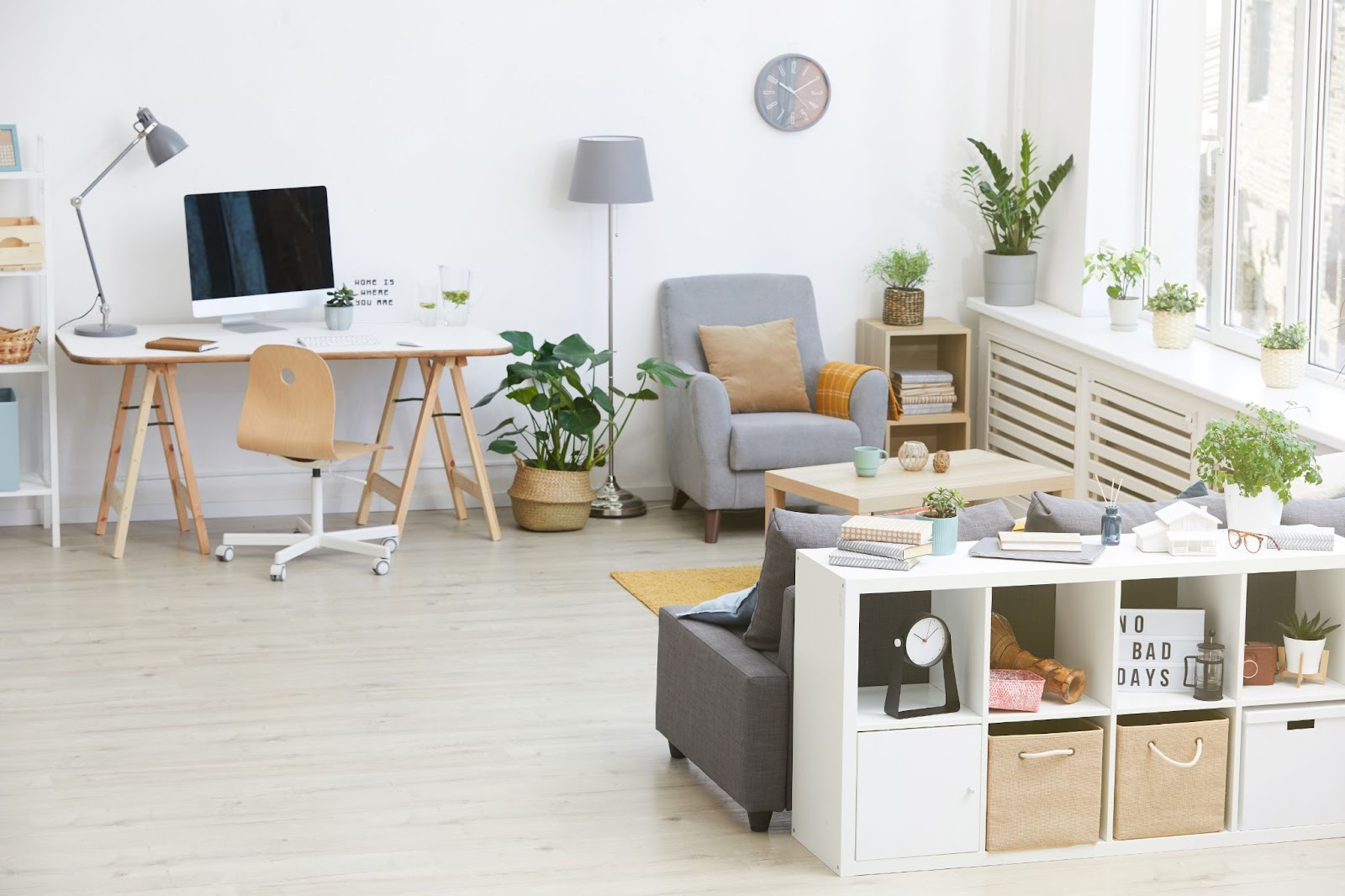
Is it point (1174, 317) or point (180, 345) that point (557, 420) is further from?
point (1174, 317)

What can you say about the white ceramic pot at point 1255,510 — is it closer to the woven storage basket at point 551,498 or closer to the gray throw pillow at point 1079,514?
the gray throw pillow at point 1079,514

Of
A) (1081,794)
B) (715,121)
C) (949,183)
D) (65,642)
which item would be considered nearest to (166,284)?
(65,642)

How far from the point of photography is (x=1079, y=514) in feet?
12.2

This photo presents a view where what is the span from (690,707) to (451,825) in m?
0.62

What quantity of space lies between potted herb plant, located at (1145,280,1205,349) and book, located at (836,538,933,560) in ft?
9.86

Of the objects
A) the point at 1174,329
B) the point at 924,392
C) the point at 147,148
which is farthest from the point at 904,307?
the point at 147,148

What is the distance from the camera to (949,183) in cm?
723

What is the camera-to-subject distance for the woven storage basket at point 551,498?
645cm

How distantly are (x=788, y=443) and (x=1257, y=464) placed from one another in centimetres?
282

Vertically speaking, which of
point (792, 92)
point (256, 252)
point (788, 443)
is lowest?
point (788, 443)

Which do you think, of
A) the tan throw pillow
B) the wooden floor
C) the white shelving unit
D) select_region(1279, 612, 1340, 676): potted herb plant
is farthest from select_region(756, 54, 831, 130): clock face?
select_region(1279, 612, 1340, 676): potted herb plant

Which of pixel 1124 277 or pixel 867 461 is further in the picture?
pixel 1124 277

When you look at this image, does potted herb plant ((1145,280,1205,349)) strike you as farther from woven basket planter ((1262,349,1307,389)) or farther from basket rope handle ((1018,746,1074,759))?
basket rope handle ((1018,746,1074,759))

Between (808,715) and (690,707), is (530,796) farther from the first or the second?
(808,715)
